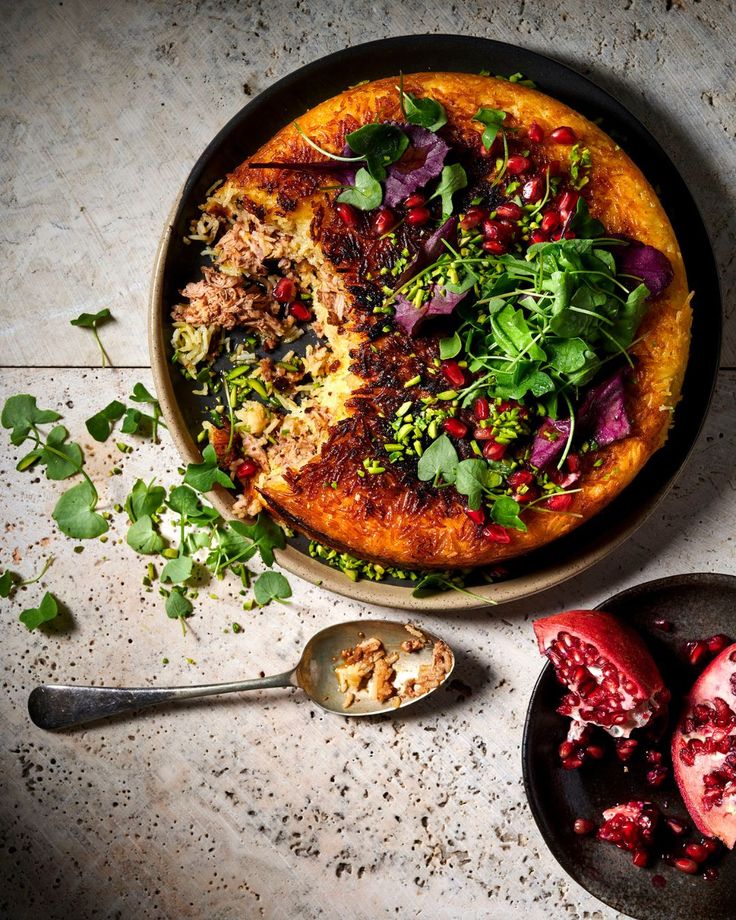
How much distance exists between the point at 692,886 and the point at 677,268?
8.48 ft

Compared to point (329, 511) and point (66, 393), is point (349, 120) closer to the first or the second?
point (329, 511)

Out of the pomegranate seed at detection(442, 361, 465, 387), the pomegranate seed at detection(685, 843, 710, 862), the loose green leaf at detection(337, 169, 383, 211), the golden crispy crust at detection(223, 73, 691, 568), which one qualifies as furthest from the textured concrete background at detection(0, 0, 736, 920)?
the pomegranate seed at detection(442, 361, 465, 387)

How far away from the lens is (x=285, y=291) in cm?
352

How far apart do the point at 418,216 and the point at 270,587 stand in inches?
67.6

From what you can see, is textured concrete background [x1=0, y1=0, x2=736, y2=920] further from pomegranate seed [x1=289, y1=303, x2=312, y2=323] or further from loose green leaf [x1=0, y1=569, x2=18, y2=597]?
pomegranate seed [x1=289, y1=303, x2=312, y2=323]

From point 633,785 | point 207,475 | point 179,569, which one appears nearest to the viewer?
point 207,475

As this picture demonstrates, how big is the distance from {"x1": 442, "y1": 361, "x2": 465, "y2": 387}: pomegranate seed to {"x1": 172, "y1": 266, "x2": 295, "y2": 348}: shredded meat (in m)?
0.75

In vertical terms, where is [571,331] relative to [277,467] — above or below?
above

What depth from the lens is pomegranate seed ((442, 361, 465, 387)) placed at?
3172 mm

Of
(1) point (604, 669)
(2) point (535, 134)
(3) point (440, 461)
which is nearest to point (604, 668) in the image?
(1) point (604, 669)

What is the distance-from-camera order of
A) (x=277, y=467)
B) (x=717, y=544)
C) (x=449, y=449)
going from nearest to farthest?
(x=449, y=449), (x=277, y=467), (x=717, y=544)

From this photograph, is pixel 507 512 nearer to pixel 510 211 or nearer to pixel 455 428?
pixel 455 428

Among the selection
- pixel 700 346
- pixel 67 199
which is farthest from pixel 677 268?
pixel 67 199

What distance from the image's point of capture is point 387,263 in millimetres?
3246
